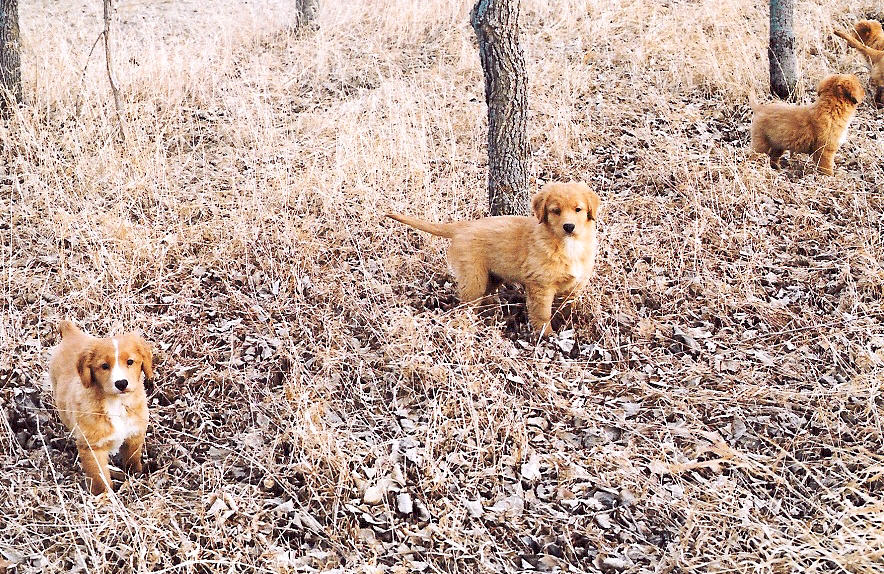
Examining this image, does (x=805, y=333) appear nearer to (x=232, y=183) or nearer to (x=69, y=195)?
(x=232, y=183)

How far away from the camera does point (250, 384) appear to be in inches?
162

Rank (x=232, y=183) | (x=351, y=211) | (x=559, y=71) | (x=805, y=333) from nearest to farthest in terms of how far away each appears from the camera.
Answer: (x=805, y=333)
(x=351, y=211)
(x=232, y=183)
(x=559, y=71)

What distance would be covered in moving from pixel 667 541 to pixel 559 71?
6.49 meters

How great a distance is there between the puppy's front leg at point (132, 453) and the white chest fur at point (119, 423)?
2.7 inches

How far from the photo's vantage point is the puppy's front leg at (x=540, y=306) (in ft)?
14.7

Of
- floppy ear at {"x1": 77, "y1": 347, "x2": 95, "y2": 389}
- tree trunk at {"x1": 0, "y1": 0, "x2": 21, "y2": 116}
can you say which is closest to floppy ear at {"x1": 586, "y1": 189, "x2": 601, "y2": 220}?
floppy ear at {"x1": 77, "y1": 347, "x2": 95, "y2": 389}

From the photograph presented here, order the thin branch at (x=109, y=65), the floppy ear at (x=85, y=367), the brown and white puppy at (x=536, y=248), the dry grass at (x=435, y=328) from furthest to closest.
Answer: the thin branch at (x=109, y=65) → the brown and white puppy at (x=536, y=248) → the floppy ear at (x=85, y=367) → the dry grass at (x=435, y=328)

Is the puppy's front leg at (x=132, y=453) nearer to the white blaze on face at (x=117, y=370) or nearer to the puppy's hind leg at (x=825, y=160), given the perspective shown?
the white blaze on face at (x=117, y=370)

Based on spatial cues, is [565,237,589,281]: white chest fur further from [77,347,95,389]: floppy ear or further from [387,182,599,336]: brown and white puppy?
[77,347,95,389]: floppy ear

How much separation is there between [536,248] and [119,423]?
265 centimetres

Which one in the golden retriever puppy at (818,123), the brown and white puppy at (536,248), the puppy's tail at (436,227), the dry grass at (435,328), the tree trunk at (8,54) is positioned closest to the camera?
the dry grass at (435,328)

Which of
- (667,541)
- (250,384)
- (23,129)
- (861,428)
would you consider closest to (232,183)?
(23,129)

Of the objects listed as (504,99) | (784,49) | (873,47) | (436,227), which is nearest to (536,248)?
(436,227)

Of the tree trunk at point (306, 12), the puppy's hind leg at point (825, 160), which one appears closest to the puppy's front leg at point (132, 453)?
the puppy's hind leg at point (825, 160)
